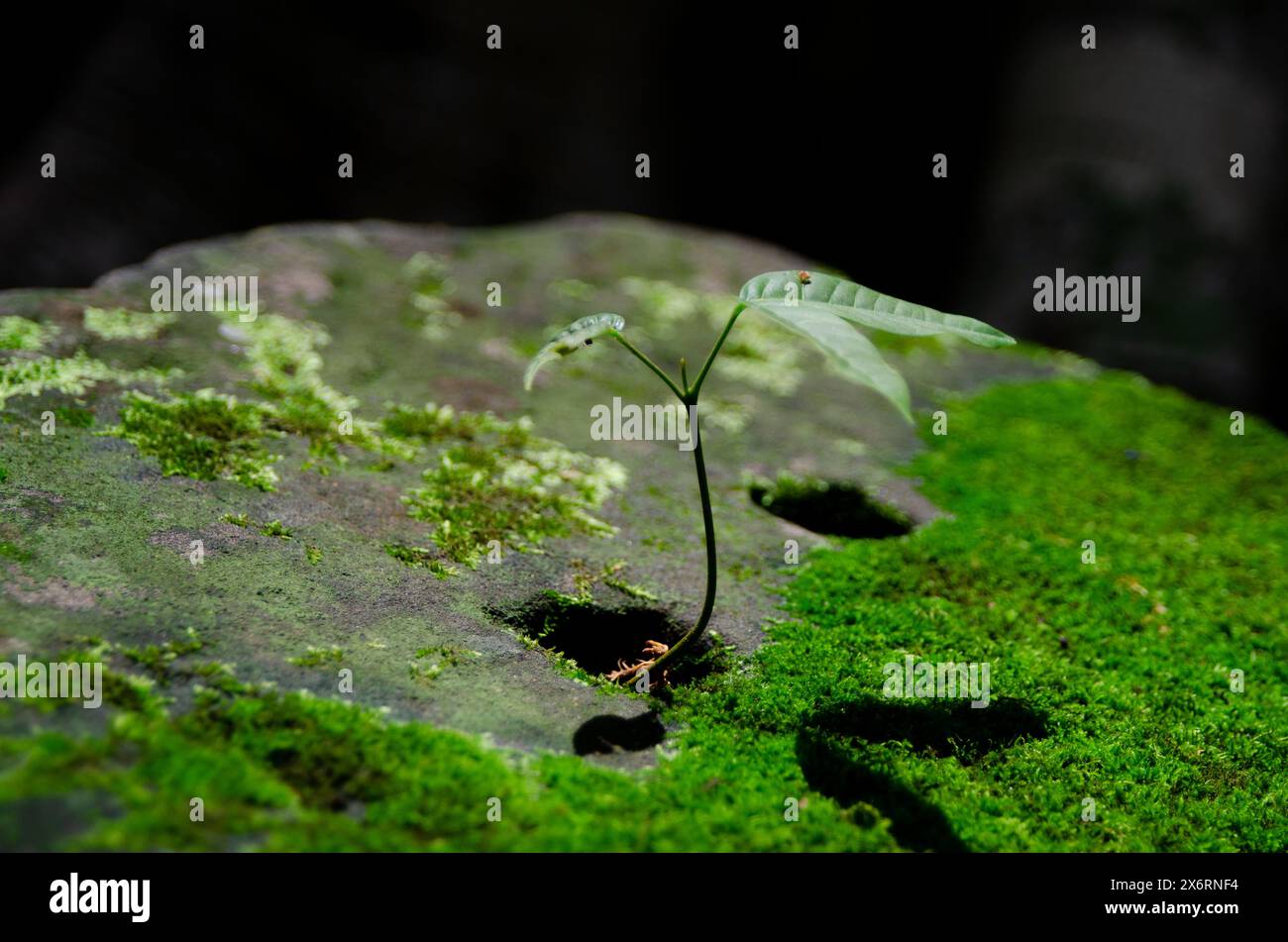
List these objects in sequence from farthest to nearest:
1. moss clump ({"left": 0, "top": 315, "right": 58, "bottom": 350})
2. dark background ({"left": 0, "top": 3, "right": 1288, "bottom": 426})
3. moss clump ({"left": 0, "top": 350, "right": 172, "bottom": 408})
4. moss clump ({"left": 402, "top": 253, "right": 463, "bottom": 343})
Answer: dark background ({"left": 0, "top": 3, "right": 1288, "bottom": 426}), moss clump ({"left": 402, "top": 253, "right": 463, "bottom": 343}), moss clump ({"left": 0, "top": 315, "right": 58, "bottom": 350}), moss clump ({"left": 0, "top": 350, "right": 172, "bottom": 408})

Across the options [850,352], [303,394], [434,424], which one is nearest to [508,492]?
[434,424]

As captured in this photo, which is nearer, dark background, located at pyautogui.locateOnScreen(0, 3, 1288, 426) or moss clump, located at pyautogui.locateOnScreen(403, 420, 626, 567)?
moss clump, located at pyautogui.locateOnScreen(403, 420, 626, 567)

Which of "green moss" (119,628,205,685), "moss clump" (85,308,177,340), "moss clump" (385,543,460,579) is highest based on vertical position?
"moss clump" (85,308,177,340)

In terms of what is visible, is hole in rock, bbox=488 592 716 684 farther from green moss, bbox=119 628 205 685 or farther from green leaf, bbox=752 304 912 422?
green leaf, bbox=752 304 912 422

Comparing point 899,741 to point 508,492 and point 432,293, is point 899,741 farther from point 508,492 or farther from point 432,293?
point 432,293

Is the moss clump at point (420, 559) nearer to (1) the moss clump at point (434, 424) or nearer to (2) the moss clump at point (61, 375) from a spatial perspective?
(1) the moss clump at point (434, 424)

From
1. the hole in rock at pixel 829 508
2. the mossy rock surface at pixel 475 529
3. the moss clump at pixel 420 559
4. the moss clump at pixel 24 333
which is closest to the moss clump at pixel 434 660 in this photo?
the mossy rock surface at pixel 475 529

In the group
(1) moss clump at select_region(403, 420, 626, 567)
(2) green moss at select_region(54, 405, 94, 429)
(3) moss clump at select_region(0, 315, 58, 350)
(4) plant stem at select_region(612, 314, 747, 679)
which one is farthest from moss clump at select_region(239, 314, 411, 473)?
(4) plant stem at select_region(612, 314, 747, 679)
